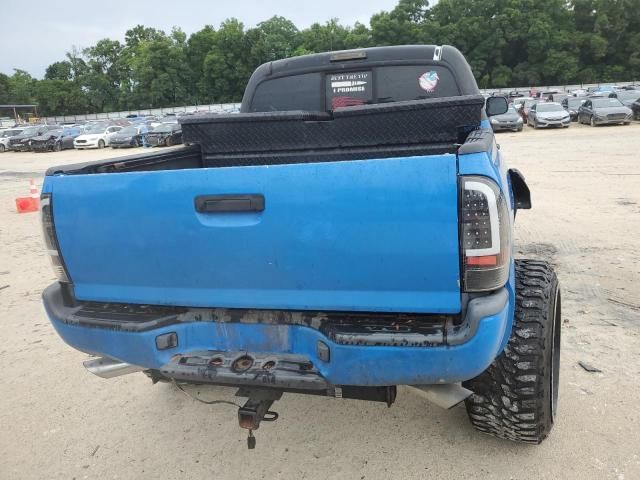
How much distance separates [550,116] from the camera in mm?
24141

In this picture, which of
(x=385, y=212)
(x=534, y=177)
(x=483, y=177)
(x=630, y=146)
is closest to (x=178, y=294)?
(x=385, y=212)

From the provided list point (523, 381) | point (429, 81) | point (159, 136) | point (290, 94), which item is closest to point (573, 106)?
point (159, 136)

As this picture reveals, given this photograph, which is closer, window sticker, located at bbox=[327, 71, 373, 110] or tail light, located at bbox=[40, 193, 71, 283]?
tail light, located at bbox=[40, 193, 71, 283]

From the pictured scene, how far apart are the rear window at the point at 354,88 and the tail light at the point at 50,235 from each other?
93.5 inches

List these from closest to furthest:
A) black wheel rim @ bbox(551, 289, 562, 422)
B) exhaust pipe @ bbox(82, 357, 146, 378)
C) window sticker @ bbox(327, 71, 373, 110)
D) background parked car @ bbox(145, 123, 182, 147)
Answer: exhaust pipe @ bbox(82, 357, 146, 378)
black wheel rim @ bbox(551, 289, 562, 422)
window sticker @ bbox(327, 71, 373, 110)
background parked car @ bbox(145, 123, 182, 147)

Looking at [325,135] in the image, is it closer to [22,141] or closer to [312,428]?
[312,428]

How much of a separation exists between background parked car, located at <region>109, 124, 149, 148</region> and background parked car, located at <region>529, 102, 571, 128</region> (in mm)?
21273

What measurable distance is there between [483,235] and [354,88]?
262 cm

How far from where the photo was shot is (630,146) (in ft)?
49.7

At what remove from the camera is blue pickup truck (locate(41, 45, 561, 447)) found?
191 cm

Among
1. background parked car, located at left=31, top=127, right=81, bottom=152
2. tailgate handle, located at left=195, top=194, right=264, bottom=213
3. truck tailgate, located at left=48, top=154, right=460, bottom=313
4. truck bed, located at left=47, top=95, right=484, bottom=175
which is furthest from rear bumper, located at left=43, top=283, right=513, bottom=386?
background parked car, located at left=31, top=127, right=81, bottom=152

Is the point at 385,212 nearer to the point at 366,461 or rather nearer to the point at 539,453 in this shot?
the point at 366,461

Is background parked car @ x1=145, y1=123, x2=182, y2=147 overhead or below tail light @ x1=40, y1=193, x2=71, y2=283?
below

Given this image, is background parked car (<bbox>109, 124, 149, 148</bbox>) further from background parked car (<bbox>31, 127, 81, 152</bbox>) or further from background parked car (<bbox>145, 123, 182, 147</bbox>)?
background parked car (<bbox>31, 127, 81, 152</bbox>)
